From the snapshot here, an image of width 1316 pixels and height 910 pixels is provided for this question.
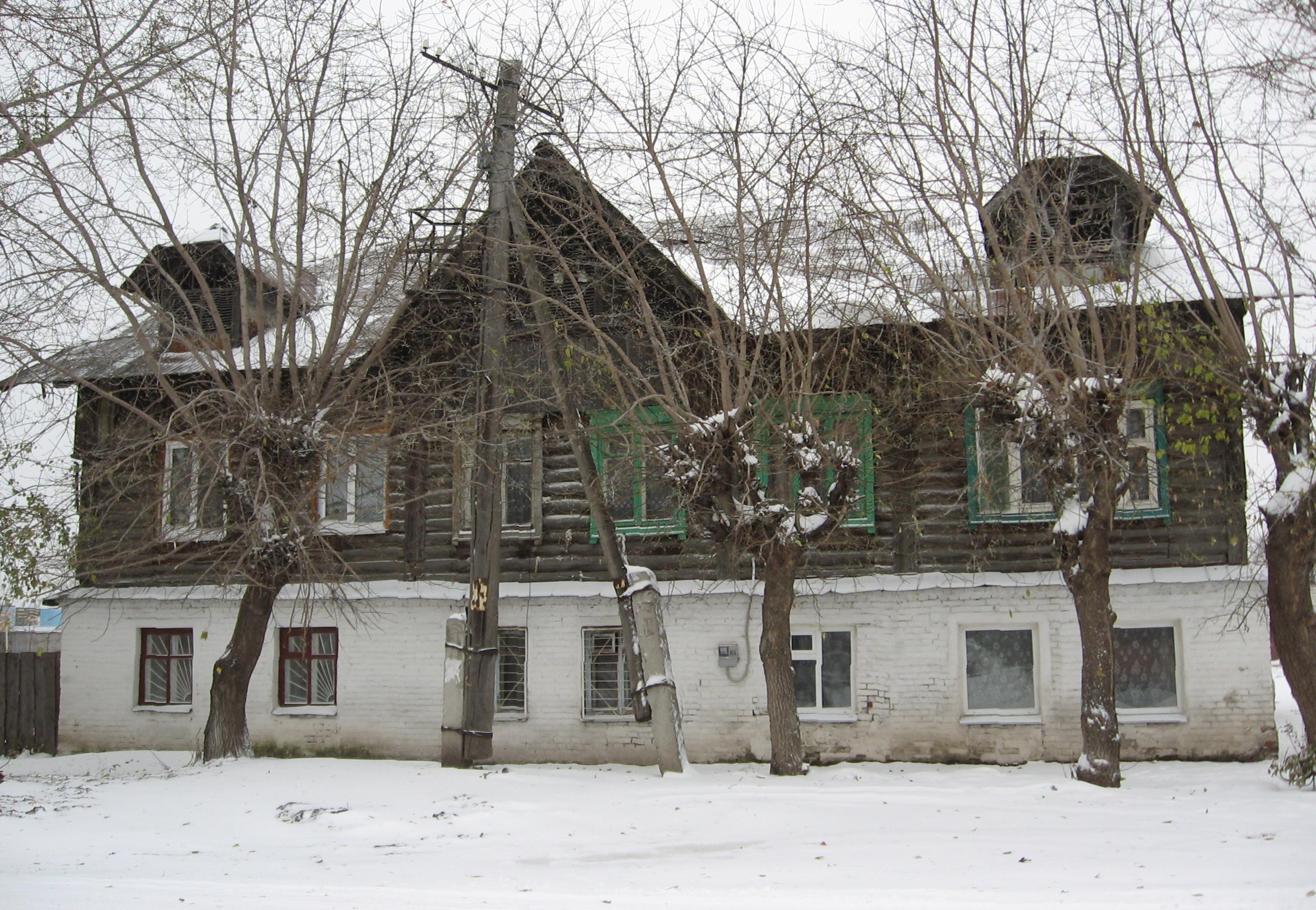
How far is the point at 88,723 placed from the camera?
15797 millimetres

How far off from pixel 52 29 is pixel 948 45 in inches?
319

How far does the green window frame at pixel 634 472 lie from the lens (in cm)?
1228

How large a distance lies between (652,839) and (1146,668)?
747 cm

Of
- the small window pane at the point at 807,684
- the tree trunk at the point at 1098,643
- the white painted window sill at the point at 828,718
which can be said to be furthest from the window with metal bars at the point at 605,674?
the tree trunk at the point at 1098,643

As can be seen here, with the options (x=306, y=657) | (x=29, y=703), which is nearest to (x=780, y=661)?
(x=306, y=657)

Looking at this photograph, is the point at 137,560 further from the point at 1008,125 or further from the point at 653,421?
the point at 1008,125

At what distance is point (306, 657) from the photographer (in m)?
15.3

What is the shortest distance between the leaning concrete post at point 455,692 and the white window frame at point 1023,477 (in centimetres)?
613

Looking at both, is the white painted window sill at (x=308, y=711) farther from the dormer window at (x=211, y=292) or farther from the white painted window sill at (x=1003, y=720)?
the white painted window sill at (x=1003, y=720)

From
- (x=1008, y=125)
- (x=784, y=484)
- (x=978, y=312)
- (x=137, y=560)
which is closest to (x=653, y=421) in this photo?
(x=784, y=484)

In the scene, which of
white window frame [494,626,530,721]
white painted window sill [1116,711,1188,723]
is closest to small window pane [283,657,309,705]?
white window frame [494,626,530,721]

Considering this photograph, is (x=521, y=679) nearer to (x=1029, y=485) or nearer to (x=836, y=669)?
(x=836, y=669)

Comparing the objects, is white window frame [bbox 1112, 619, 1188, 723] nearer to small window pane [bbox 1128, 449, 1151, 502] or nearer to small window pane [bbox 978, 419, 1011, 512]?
small window pane [bbox 1128, 449, 1151, 502]

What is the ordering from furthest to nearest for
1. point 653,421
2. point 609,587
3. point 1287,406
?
point 609,587
point 653,421
point 1287,406
